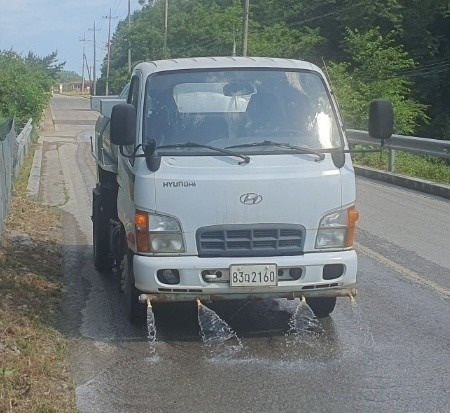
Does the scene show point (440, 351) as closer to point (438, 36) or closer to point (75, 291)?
point (75, 291)

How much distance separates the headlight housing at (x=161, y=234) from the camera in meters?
6.82

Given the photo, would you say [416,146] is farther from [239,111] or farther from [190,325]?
[190,325]

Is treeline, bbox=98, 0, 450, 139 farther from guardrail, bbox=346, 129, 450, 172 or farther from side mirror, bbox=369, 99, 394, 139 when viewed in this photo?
side mirror, bbox=369, 99, 394, 139

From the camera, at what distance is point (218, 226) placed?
680cm

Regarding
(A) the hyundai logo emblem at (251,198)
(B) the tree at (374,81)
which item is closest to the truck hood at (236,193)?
(A) the hyundai logo emblem at (251,198)

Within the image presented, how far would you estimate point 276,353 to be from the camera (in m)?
6.77

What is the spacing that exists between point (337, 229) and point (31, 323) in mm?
2471

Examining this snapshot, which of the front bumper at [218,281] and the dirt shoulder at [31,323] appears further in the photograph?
the front bumper at [218,281]

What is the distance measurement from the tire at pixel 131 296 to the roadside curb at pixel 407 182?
401 inches

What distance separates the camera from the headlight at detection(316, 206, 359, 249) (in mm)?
6973

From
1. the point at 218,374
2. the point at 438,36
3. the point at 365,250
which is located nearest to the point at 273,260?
the point at 218,374

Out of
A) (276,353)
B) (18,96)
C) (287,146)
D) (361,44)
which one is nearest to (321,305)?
(276,353)

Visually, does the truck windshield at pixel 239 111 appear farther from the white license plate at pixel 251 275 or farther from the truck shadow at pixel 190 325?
the truck shadow at pixel 190 325

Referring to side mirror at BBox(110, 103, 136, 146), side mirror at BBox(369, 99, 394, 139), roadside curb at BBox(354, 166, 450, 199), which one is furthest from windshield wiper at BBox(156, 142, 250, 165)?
roadside curb at BBox(354, 166, 450, 199)
